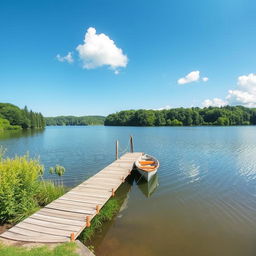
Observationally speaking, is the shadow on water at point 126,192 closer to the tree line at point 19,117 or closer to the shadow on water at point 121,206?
the shadow on water at point 121,206

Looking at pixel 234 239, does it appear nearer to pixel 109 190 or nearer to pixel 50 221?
pixel 109 190

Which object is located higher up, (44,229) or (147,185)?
(44,229)

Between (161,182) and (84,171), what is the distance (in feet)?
20.5

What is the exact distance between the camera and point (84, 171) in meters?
13.6

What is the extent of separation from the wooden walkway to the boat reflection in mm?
2270

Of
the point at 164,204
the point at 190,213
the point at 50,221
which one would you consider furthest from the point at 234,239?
the point at 50,221

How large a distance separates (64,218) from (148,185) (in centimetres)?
644

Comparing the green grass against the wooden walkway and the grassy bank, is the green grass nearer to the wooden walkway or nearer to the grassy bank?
the wooden walkway

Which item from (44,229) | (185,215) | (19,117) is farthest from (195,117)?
(44,229)

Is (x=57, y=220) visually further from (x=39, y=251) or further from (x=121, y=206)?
(x=121, y=206)

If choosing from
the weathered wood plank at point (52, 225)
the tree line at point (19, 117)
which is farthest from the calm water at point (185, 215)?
the tree line at point (19, 117)

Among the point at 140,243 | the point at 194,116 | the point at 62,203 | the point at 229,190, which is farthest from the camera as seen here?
the point at 194,116

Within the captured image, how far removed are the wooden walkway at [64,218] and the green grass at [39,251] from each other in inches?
12.0

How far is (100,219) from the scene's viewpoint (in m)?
6.62
